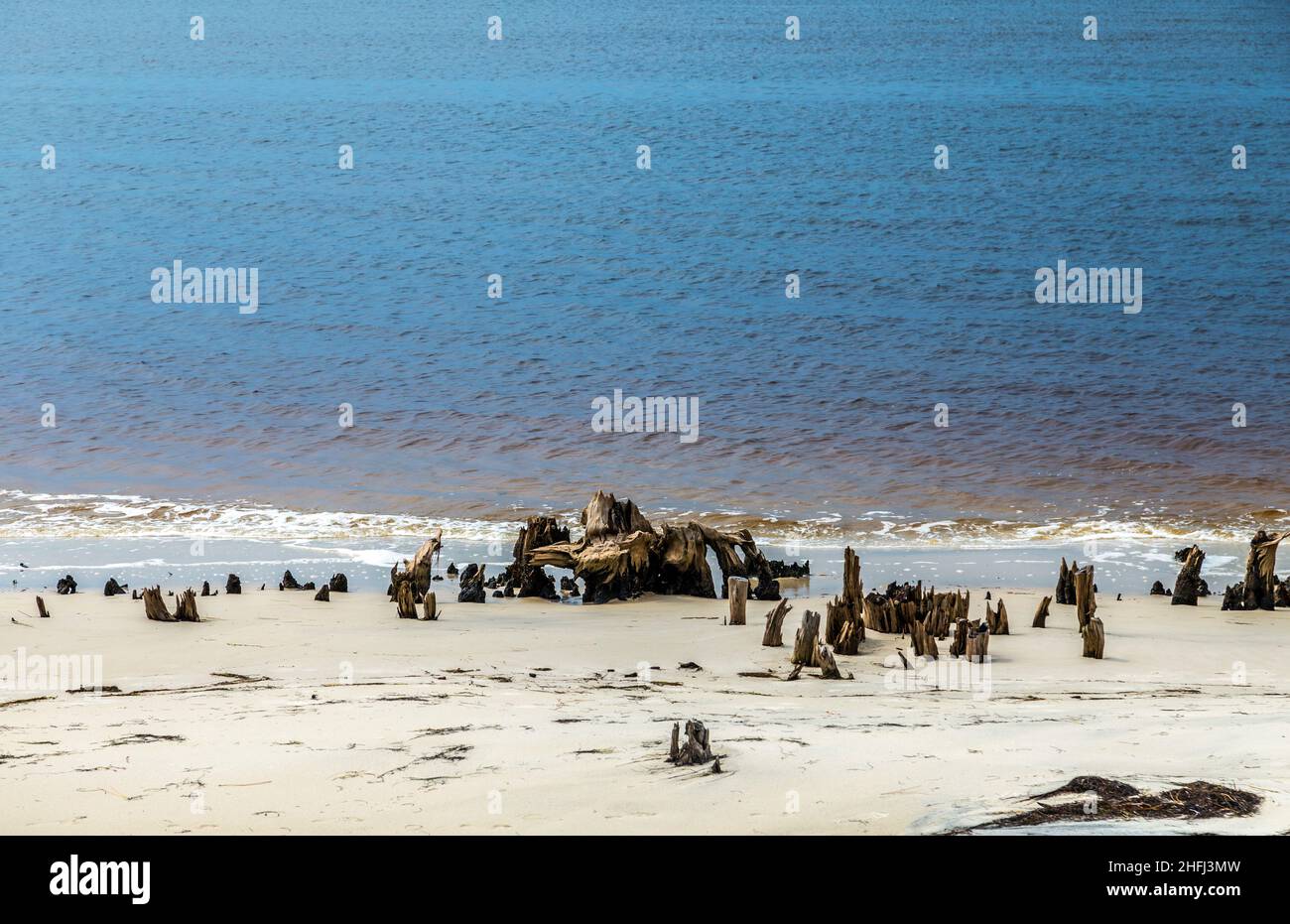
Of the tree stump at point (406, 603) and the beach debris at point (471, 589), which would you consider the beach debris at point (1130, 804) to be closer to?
the tree stump at point (406, 603)

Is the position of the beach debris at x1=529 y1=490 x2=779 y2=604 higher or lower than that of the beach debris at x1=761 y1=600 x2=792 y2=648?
higher

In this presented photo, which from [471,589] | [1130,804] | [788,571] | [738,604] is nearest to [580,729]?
[1130,804]

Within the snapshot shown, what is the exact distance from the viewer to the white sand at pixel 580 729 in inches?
199

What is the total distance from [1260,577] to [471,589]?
7.35 metres

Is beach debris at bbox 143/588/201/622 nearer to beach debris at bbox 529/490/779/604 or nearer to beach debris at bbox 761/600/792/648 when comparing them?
→ beach debris at bbox 529/490/779/604

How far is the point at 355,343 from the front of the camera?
30.0 meters

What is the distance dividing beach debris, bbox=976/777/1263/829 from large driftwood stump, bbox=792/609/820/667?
13.4ft

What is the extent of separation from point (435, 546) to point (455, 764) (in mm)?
7113

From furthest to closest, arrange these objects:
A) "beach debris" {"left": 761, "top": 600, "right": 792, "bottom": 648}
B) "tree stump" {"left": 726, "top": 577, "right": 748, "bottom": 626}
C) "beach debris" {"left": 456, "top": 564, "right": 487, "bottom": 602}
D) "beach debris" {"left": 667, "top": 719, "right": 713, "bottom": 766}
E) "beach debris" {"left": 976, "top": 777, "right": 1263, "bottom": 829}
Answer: "beach debris" {"left": 456, "top": 564, "right": 487, "bottom": 602}, "tree stump" {"left": 726, "top": 577, "right": 748, "bottom": 626}, "beach debris" {"left": 761, "top": 600, "right": 792, "bottom": 648}, "beach debris" {"left": 667, "top": 719, "right": 713, "bottom": 766}, "beach debris" {"left": 976, "top": 777, "right": 1263, "bottom": 829}

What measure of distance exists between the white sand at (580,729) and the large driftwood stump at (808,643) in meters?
0.18

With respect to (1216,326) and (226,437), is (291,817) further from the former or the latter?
(1216,326)

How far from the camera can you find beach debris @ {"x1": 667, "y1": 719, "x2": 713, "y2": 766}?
567cm

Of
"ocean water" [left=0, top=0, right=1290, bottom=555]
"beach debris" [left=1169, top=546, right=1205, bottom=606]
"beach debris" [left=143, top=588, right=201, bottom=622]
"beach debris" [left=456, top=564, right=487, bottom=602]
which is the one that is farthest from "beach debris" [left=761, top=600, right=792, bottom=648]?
"ocean water" [left=0, top=0, right=1290, bottom=555]
